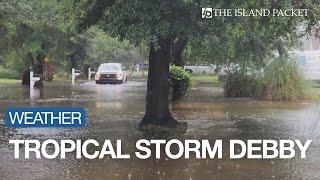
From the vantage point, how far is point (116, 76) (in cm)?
3631

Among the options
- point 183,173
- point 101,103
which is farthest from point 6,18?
point 183,173

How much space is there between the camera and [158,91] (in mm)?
12227

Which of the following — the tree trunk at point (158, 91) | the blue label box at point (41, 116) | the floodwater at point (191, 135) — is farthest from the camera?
the tree trunk at point (158, 91)

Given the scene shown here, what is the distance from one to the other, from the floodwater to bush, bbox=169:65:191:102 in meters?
0.50

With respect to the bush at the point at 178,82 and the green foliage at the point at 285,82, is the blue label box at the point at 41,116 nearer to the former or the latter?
the bush at the point at 178,82

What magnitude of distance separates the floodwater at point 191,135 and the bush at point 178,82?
497 mm

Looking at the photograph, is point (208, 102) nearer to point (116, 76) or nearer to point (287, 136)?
point (287, 136)

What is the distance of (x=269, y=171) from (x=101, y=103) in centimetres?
1206

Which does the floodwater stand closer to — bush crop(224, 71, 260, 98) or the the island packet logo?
bush crop(224, 71, 260, 98)

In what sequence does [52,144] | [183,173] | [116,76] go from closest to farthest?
[183,173] → [52,144] → [116,76]

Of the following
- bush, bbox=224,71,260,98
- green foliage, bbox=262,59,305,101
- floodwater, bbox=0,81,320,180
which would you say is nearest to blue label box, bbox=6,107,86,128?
floodwater, bbox=0,81,320,180

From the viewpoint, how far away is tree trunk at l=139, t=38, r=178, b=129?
39.6 feet

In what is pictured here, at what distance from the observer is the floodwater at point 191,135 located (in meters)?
7.64

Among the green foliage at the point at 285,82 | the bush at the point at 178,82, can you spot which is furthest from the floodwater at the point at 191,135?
the green foliage at the point at 285,82
